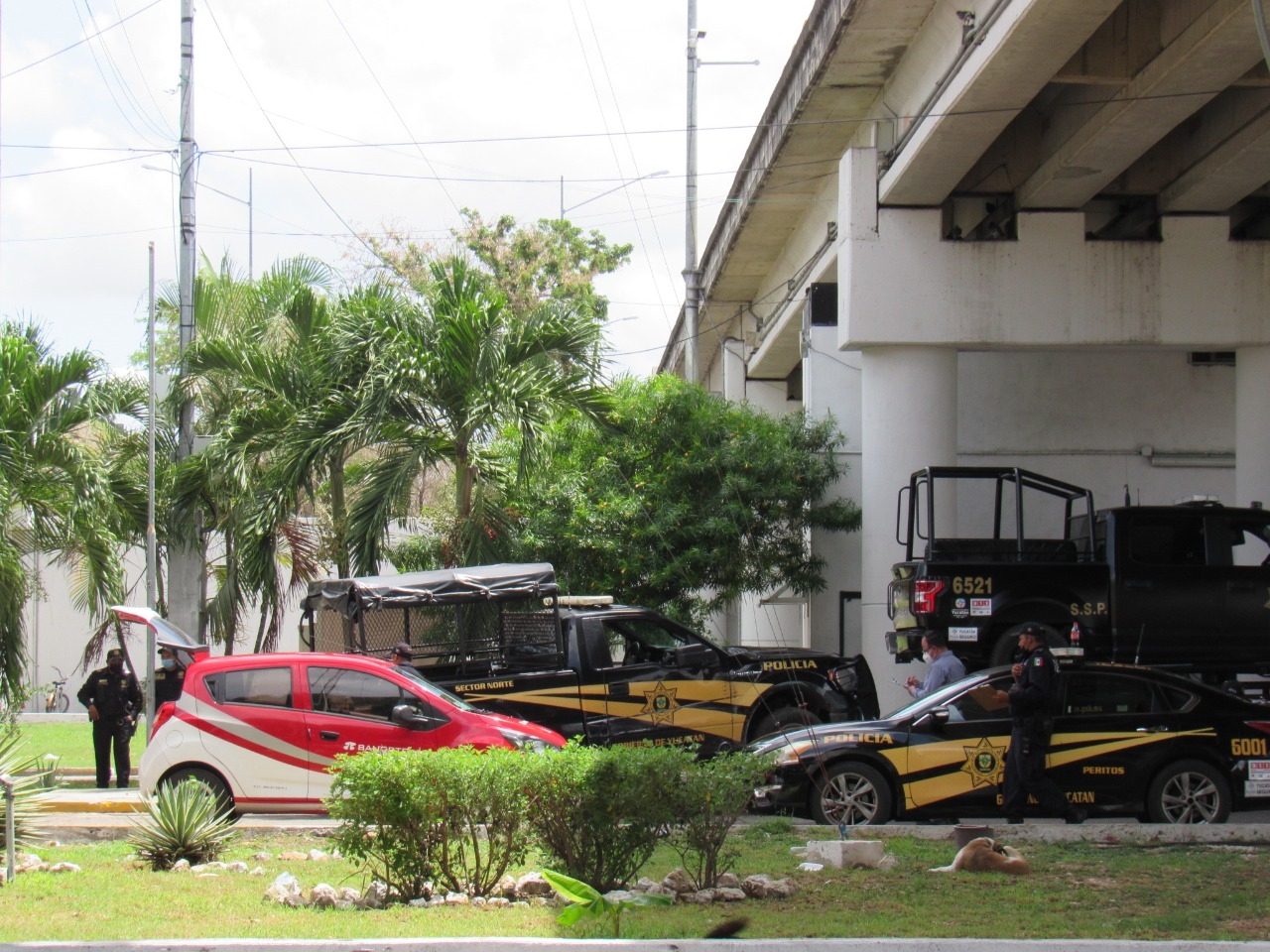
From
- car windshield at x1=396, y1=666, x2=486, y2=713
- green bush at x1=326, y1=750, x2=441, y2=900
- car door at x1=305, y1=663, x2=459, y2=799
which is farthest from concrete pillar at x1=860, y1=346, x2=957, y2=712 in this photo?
green bush at x1=326, y1=750, x2=441, y2=900

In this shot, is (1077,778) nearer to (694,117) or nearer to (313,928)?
(313,928)

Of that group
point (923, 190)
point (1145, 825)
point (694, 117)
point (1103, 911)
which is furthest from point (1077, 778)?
point (694, 117)

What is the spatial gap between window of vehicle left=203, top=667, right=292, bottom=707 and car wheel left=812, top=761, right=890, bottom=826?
4612 mm

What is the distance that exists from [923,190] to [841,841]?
10.7m

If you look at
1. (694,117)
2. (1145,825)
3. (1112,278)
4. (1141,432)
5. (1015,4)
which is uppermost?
(694,117)

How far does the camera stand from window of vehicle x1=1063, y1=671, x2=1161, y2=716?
36.4 feet

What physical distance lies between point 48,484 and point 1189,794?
12910 mm

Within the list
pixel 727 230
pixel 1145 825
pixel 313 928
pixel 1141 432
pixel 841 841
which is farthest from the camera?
pixel 727 230

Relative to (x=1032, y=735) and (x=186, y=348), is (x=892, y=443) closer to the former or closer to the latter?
(x=1032, y=735)

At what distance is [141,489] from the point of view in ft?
57.4

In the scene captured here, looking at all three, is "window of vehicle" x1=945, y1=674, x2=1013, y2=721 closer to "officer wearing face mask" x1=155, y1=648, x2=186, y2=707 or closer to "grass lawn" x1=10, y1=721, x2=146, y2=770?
"officer wearing face mask" x1=155, y1=648, x2=186, y2=707

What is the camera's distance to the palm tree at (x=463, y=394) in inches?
637

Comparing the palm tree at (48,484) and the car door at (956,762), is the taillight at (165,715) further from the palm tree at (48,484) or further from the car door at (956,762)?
the car door at (956,762)

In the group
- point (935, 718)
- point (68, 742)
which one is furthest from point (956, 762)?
point (68, 742)
